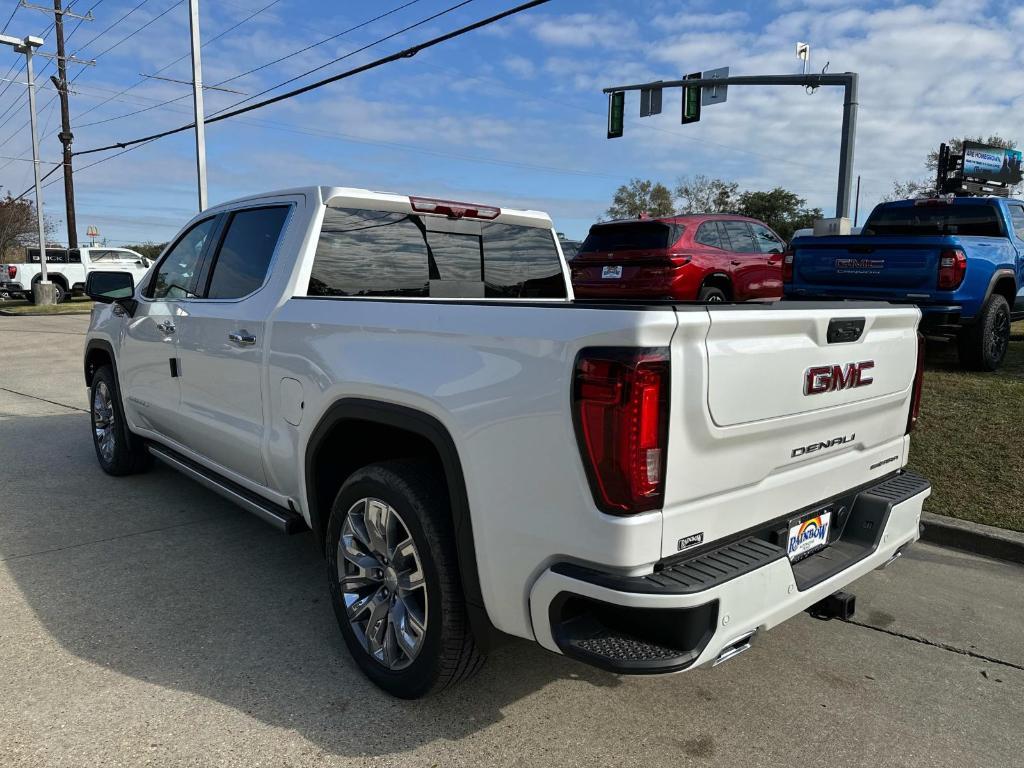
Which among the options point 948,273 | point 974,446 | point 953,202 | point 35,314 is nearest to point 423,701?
point 974,446

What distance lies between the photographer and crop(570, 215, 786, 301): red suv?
35.5 feet

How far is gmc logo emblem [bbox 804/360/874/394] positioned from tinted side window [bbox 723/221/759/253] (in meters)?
9.33

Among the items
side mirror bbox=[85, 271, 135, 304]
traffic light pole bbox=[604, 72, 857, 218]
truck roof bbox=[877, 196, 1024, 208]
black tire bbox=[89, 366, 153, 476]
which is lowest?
black tire bbox=[89, 366, 153, 476]

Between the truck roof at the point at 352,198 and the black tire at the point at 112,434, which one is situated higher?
the truck roof at the point at 352,198

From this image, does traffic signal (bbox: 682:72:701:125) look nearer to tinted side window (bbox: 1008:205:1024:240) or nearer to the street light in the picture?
tinted side window (bbox: 1008:205:1024:240)

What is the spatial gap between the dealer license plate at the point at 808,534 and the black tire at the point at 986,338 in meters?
6.41

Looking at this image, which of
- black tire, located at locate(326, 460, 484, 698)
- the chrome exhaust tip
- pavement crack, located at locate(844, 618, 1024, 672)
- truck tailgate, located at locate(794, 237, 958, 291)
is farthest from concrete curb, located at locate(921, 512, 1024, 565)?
truck tailgate, located at locate(794, 237, 958, 291)

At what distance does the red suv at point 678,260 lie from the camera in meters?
10.8

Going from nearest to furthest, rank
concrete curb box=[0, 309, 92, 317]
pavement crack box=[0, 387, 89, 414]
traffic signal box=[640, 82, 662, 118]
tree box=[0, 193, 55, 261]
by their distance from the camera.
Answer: pavement crack box=[0, 387, 89, 414] → traffic signal box=[640, 82, 662, 118] → concrete curb box=[0, 309, 92, 317] → tree box=[0, 193, 55, 261]

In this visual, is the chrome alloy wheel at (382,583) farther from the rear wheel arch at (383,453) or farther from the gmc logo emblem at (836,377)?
the gmc logo emblem at (836,377)

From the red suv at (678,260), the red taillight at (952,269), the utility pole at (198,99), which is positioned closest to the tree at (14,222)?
the utility pole at (198,99)

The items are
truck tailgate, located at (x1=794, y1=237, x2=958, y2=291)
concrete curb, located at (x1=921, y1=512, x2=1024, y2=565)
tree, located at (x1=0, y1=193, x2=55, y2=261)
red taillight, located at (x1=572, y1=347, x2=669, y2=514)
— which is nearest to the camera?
red taillight, located at (x1=572, y1=347, x2=669, y2=514)

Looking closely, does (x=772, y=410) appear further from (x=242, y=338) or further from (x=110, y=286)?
(x=110, y=286)

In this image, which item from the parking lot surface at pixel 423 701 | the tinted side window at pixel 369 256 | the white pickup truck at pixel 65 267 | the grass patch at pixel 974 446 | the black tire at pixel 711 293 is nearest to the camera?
the parking lot surface at pixel 423 701
